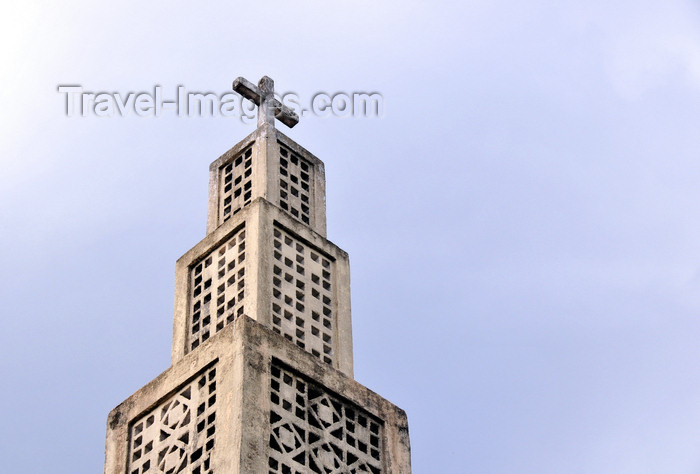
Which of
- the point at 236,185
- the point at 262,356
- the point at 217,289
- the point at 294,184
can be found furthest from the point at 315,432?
the point at 236,185

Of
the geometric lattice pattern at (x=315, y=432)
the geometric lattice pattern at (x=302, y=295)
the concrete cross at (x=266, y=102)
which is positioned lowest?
the geometric lattice pattern at (x=315, y=432)

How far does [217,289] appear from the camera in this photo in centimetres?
2756

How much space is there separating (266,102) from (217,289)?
486cm

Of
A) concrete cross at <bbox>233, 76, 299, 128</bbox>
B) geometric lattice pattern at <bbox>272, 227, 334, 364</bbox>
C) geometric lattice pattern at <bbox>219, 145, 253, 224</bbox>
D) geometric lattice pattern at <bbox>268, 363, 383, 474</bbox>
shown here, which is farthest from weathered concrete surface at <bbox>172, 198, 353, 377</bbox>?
concrete cross at <bbox>233, 76, 299, 128</bbox>

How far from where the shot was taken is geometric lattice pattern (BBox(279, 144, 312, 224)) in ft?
96.0

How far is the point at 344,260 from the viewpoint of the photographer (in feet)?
95.0

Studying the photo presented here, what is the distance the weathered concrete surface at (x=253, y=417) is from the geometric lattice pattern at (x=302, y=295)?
88 cm

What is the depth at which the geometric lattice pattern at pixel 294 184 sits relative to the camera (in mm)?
29267

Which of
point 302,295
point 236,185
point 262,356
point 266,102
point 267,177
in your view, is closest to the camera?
point 262,356

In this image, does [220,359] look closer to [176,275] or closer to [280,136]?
[176,275]

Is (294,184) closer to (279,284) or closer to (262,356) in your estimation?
(279,284)

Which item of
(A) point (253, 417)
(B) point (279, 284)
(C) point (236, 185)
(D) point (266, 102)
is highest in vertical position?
(D) point (266, 102)

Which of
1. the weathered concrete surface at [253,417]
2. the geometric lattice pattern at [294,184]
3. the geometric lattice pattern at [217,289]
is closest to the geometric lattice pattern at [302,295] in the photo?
the geometric lattice pattern at [217,289]

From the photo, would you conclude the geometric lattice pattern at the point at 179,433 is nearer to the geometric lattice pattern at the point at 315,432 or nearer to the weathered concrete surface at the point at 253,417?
the weathered concrete surface at the point at 253,417
